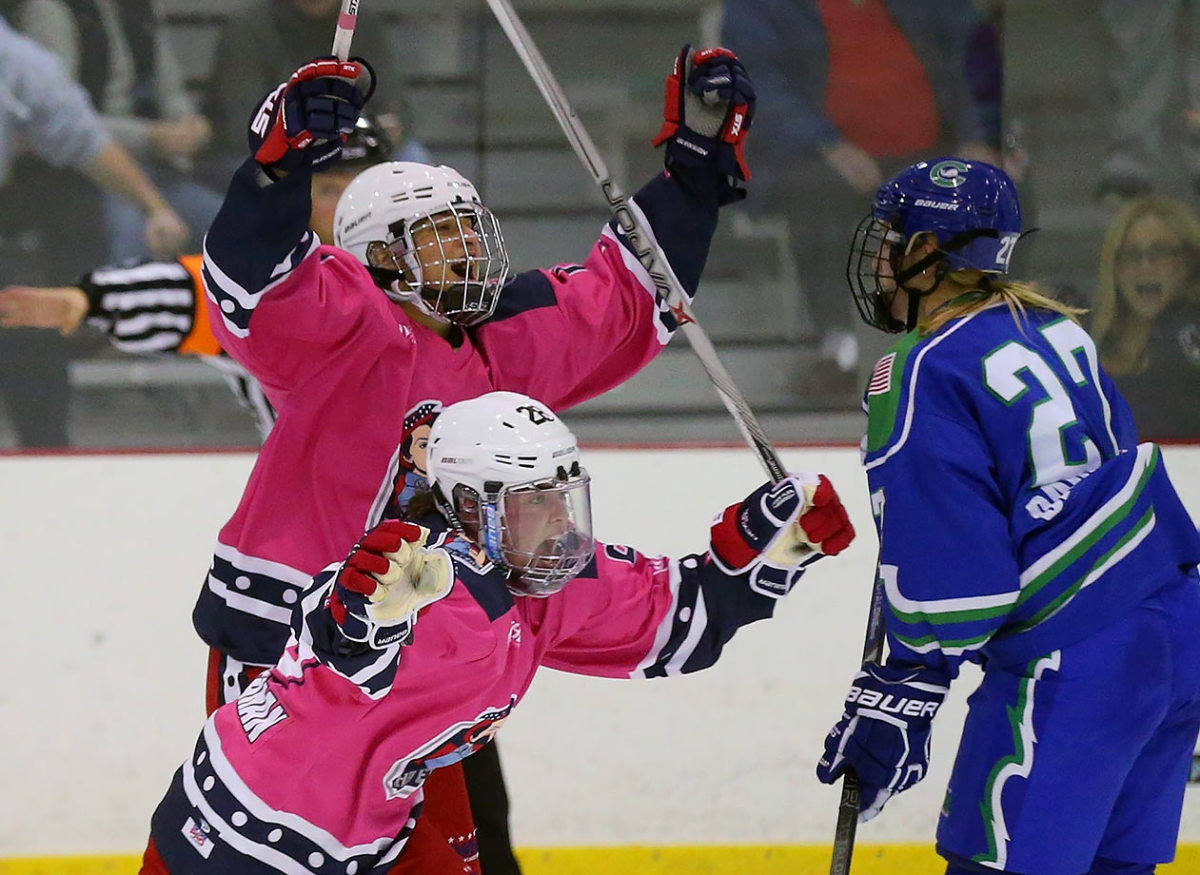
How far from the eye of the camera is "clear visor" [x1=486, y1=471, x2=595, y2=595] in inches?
75.1

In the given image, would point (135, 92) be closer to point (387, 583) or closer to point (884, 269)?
point (884, 269)

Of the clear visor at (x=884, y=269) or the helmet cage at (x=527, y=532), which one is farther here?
the clear visor at (x=884, y=269)

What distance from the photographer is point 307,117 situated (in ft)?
6.01

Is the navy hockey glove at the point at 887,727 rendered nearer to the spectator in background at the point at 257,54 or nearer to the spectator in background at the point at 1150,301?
the spectator in background at the point at 1150,301

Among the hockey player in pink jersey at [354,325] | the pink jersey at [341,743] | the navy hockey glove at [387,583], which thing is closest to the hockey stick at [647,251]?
the hockey player in pink jersey at [354,325]

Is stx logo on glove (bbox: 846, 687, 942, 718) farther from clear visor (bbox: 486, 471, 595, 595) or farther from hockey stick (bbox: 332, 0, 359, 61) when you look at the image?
hockey stick (bbox: 332, 0, 359, 61)

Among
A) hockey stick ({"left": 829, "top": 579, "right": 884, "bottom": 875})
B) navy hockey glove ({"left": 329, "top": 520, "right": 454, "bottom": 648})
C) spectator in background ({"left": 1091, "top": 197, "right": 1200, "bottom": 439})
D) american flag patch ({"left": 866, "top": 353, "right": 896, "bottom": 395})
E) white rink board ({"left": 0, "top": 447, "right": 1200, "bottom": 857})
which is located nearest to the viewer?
navy hockey glove ({"left": 329, "top": 520, "right": 454, "bottom": 648})

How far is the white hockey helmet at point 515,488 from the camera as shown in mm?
1901

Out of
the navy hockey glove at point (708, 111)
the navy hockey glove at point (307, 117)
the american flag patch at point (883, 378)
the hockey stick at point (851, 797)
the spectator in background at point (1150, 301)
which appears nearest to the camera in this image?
the navy hockey glove at point (307, 117)

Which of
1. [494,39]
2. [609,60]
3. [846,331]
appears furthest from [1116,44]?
[494,39]

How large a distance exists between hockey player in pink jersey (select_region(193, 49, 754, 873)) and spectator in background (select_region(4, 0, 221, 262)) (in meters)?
1.41

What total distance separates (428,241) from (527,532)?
1.39 ft

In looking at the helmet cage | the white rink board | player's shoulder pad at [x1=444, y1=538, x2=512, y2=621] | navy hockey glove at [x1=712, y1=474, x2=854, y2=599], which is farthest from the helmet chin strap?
the white rink board

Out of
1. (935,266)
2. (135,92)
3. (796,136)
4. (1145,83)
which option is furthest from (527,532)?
(1145,83)
